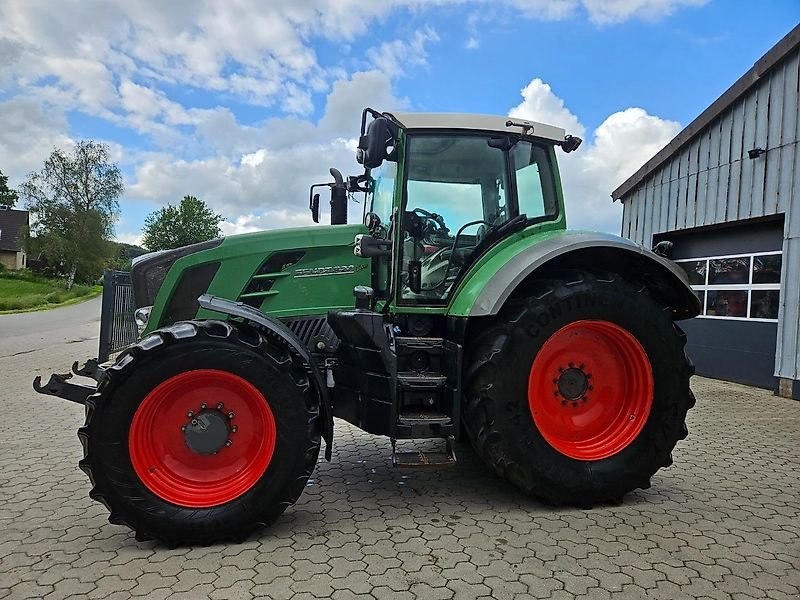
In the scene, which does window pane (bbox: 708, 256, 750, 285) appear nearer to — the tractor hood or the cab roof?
the cab roof

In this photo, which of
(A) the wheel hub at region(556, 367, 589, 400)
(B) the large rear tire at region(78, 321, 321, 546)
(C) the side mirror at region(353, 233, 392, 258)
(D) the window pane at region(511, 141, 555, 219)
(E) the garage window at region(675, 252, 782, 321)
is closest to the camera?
(B) the large rear tire at region(78, 321, 321, 546)

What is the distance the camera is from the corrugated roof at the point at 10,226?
5500cm

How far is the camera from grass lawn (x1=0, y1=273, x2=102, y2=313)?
1048 inches

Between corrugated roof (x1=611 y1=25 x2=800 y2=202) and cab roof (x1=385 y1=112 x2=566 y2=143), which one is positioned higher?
corrugated roof (x1=611 y1=25 x2=800 y2=202)

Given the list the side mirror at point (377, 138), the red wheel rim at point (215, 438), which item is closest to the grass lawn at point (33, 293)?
the red wheel rim at point (215, 438)

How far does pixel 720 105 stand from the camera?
30.2ft

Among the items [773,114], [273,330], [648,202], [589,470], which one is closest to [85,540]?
[273,330]

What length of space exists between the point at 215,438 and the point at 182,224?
162 feet

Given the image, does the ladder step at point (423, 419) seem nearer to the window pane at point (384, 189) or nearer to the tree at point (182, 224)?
the window pane at point (384, 189)

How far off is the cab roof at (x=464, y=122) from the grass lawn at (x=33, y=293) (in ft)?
87.0

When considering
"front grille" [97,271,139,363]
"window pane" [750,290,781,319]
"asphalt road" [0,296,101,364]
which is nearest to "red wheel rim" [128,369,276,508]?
"front grille" [97,271,139,363]

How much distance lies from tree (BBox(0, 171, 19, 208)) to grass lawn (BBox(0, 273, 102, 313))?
16.1m

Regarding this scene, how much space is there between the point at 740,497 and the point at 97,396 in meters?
4.17

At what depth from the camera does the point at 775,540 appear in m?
3.33
